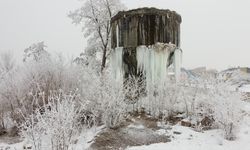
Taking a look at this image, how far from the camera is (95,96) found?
314 inches

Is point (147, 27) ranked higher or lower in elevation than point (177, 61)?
higher

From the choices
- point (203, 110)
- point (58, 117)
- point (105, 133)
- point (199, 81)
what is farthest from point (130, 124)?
point (58, 117)

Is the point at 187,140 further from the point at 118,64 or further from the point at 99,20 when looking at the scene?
the point at 99,20

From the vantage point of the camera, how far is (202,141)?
251 inches

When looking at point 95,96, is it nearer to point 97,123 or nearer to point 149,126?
point 97,123

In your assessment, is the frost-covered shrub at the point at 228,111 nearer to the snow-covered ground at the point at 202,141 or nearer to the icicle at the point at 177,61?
the snow-covered ground at the point at 202,141

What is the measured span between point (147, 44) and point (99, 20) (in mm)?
9554

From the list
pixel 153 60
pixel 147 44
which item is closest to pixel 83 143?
pixel 153 60

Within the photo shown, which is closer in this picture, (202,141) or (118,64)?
(202,141)

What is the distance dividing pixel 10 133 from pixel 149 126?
166 inches

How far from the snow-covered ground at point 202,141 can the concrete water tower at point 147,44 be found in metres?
3.27

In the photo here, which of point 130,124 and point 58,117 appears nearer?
point 58,117

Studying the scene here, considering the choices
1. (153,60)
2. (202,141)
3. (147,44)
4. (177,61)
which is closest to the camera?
(202,141)

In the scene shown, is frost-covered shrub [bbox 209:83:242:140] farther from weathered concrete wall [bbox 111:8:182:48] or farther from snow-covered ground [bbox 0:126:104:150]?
weathered concrete wall [bbox 111:8:182:48]
